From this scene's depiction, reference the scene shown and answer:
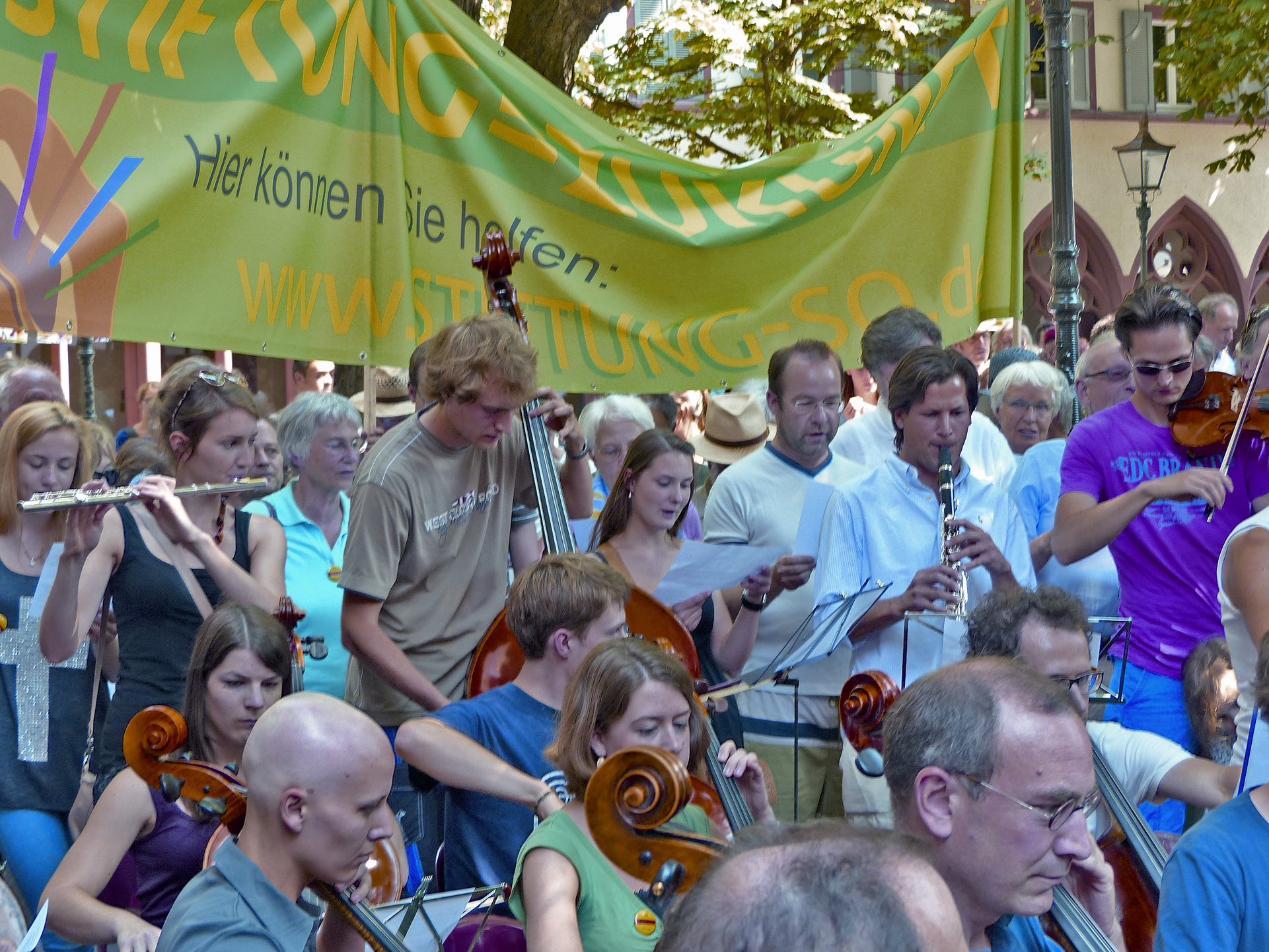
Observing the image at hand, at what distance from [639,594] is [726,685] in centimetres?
61

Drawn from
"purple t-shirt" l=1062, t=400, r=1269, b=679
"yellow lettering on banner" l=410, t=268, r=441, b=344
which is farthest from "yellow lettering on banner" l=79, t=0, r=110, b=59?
"purple t-shirt" l=1062, t=400, r=1269, b=679

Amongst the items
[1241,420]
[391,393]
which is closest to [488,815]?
[1241,420]

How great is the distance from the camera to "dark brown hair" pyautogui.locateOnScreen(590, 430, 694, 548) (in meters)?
4.12

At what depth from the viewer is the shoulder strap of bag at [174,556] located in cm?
367

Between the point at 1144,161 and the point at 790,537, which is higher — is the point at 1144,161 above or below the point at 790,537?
above

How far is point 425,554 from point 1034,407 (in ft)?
9.84

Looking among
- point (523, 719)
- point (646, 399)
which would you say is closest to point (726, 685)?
point (523, 719)

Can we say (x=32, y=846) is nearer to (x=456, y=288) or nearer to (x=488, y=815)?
(x=488, y=815)

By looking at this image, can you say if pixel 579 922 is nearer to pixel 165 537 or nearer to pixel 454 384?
pixel 454 384

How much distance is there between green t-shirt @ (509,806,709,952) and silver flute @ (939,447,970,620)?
1328 millimetres

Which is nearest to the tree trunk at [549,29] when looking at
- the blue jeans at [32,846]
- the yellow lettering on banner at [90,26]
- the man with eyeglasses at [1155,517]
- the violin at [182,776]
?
the yellow lettering on banner at [90,26]

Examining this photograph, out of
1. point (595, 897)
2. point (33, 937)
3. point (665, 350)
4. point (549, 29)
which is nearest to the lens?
point (33, 937)

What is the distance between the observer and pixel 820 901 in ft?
3.52

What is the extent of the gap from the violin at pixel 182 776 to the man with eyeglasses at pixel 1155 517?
7.81 feet
